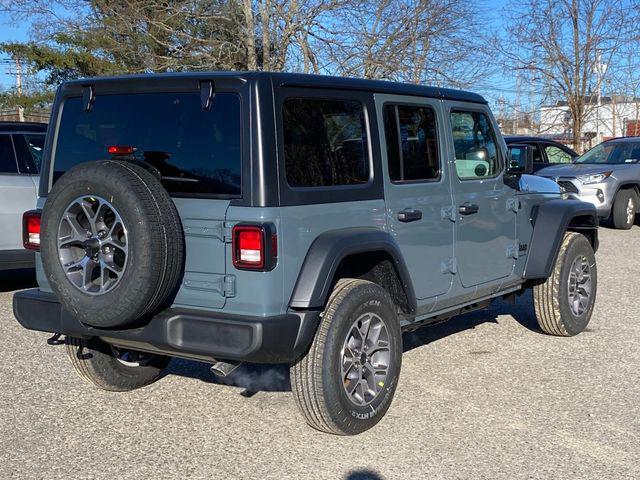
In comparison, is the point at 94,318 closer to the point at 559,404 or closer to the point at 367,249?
the point at 367,249

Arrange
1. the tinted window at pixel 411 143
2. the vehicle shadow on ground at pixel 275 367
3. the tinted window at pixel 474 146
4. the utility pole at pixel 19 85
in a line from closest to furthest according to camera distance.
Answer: the tinted window at pixel 411 143, the vehicle shadow on ground at pixel 275 367, the tinted window at pixel 474 146, the utility pole at pixel 19 85

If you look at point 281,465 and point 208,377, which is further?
point 208,377

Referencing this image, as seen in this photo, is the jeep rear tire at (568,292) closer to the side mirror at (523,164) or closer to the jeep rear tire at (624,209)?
the side mirror at (523,164)

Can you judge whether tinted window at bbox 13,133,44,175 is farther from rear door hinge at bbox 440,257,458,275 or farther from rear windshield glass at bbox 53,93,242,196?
rear door hinge at bbox 440,257,458,275

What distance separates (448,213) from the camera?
17.1ft

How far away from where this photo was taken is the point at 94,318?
13.2ft

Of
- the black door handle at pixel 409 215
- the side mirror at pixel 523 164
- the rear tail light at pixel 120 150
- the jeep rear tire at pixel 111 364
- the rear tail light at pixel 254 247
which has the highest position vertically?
the rear tail light at pixel 120 150

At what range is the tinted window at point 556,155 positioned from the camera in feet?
51.2

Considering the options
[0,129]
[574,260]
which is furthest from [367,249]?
[0,129]

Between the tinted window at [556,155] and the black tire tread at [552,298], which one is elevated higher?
the tinted window at [556,155]

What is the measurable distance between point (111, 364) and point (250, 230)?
1828mm

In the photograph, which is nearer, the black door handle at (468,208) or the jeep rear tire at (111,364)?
the jeep rear tire at (111,364)

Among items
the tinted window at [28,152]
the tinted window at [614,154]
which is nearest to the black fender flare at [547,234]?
the tinted window at [28,152]

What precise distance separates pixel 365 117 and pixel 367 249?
824mm
